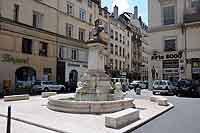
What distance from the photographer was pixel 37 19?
29.1m

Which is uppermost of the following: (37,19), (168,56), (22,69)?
(37,19)

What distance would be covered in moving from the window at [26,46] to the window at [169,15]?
1738cm

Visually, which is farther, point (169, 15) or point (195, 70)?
point (169, 15)

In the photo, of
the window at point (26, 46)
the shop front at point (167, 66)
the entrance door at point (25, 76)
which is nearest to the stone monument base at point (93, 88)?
the entrance door at point (25, 76)

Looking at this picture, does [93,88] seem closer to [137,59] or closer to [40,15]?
[40,15]

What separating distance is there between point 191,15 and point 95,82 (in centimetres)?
2268

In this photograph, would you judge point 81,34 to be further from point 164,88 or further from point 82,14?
point 164,88

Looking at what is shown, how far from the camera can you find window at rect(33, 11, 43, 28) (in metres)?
28.7

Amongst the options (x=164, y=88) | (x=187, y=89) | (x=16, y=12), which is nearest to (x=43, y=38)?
(x=16, y=12)

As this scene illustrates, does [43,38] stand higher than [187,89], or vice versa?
[43,38]

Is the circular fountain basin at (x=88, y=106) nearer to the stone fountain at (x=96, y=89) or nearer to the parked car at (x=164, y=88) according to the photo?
the stone fountain at (x=96, y=89)

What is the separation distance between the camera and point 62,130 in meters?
7.05

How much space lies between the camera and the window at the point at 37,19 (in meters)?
28.7

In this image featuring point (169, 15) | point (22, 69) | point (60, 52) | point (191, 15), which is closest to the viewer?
point (22, 69)
